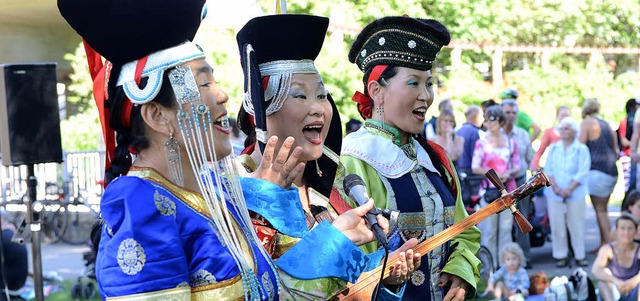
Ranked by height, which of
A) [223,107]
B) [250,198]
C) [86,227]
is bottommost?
[86,227]

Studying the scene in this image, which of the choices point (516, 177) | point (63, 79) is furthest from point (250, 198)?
point (63, 79)

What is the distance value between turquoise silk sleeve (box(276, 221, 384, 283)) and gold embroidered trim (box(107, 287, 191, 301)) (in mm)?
481

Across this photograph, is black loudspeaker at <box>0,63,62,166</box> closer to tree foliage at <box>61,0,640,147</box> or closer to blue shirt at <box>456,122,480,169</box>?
blue shirt at <box>456,122,480,169</box>

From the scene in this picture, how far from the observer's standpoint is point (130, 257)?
2.04 m

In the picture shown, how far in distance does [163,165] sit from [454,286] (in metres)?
1.71

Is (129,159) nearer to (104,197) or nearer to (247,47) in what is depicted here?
(104,197)

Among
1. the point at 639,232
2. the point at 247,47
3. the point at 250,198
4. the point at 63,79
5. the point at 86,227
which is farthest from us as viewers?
the point at 63,79

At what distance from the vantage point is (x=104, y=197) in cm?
215

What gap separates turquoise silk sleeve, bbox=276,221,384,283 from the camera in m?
2.53

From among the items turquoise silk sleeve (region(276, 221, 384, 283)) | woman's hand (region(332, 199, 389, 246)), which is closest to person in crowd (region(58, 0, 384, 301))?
turquoise silk sleeve (region(276, 221, 384, 283))

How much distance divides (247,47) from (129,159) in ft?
2.04

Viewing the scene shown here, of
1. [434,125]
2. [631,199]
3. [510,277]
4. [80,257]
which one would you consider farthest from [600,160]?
[80,257]

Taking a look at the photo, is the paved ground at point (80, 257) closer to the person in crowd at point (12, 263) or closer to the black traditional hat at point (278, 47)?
the person in crowd at point (12, 263)

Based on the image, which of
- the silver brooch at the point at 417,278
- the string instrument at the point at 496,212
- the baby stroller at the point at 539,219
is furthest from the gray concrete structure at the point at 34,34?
the string instrument at the point at 496,212
